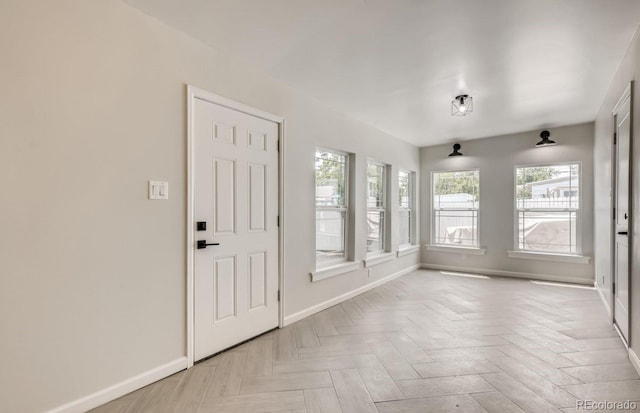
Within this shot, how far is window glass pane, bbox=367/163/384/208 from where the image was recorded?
4793mm

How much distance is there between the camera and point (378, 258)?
4754 millimetres

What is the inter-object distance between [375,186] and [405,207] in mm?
1288

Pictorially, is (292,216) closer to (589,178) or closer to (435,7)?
(435,7)

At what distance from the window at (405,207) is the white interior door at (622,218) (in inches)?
118

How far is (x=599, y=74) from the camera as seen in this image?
298 centimetres

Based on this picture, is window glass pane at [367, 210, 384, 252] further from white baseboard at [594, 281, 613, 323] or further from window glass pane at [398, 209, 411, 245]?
white baseboard at [594, 281, 613, 323]

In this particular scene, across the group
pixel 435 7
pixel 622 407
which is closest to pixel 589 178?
pixel 622 407

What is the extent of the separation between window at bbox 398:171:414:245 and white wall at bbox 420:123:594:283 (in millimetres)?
311

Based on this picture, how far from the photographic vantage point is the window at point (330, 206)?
3768 millimetres

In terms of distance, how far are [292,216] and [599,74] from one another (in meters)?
3.32

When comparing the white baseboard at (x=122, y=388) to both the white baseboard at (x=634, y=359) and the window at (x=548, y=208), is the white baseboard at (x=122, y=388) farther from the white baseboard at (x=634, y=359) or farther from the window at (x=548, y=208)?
the window at (x=548, y=208)

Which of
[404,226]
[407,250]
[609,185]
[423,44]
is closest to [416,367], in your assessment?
[423,44]

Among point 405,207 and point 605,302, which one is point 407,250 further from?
point 605,302

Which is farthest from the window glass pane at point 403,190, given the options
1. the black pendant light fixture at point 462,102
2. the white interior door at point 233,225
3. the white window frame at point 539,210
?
the white interior door at point 233,225
